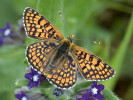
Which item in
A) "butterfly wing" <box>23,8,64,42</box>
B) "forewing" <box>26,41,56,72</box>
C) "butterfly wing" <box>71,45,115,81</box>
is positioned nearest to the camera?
"butterfly wing" <box>71,45,115,81</box>

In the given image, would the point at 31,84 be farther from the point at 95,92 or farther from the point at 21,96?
the point at 95,92

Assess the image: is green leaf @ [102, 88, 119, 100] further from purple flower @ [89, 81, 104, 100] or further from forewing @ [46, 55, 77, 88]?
forewing @ [46, 55, 77, 88]

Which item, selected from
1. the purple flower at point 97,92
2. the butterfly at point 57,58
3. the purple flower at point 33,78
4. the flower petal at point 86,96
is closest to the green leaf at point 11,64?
the butterfly at point 57,58

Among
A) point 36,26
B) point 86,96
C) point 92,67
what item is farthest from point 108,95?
point 36,26

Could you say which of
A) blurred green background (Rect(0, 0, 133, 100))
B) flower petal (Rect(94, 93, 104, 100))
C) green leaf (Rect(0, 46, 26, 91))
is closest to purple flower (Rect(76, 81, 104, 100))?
flower petal (Rect(94, 93, 104, 100))

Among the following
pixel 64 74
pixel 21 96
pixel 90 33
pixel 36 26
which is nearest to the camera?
pixel 64 74

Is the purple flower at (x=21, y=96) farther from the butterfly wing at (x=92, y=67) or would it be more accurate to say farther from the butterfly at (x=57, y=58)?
the butterfly wing at (x=92, y=67)
